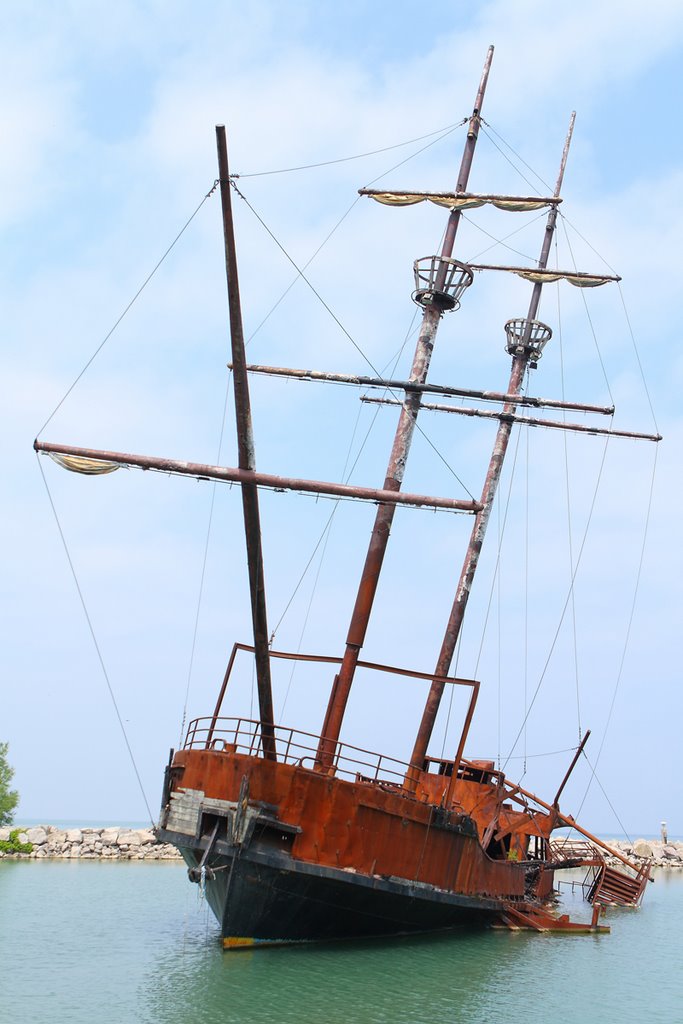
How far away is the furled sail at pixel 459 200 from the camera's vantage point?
81.9 feet

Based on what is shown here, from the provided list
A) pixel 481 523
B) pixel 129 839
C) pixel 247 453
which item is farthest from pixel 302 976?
pixel 129 839

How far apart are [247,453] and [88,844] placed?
25.5 m

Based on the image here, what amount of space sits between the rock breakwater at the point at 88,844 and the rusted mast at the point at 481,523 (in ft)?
48.3

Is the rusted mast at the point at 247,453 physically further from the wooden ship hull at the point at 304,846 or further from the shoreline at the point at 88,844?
the shoreline at the point at 88,844

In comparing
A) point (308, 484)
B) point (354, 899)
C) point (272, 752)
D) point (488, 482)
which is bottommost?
point (354, 899)

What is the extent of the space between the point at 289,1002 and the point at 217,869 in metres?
2.89

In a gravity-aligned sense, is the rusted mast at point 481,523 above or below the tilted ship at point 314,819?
above

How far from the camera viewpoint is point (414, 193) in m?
25.2

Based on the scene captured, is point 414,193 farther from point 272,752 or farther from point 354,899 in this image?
point 354,899

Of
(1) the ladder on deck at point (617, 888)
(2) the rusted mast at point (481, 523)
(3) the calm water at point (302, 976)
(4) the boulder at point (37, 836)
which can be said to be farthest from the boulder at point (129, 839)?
(2) the rusted mast at point (481, 523)

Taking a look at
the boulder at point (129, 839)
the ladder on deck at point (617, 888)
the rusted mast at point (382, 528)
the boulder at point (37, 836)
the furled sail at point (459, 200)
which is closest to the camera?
the rusted mast at point (382, 528)

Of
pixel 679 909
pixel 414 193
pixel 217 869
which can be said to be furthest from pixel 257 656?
pixel 679 909

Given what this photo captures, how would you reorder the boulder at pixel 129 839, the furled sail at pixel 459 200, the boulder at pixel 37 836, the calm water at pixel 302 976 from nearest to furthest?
the calm water at pixel 302 976
the furled sail at pixel 459 200
the boulder at pixel 37 836
the boulder at pixel 129 839

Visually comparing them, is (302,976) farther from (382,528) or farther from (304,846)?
(382,528)
